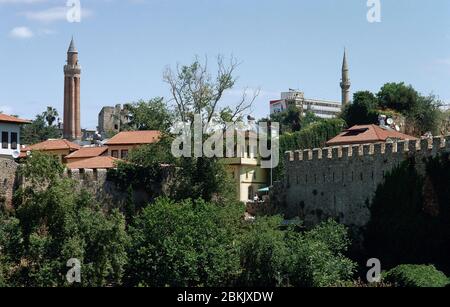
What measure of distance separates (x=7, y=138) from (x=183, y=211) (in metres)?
13.7

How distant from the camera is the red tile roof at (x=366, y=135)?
71562mm

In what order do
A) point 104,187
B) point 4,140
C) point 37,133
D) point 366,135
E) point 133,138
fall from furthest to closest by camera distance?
point 37,133 < point 133,138 < point 366,135 < point 4,140 < point 104,187

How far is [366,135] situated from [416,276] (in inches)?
1054

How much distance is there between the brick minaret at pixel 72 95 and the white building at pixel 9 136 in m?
64.0

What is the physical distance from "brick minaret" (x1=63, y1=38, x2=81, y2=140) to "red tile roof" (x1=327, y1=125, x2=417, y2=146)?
184ft

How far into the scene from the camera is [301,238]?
52594 millimetres

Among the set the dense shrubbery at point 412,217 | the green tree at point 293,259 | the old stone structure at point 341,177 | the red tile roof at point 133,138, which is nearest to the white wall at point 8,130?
the old stone structure at point 341,177

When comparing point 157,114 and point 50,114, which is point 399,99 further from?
point 50,114

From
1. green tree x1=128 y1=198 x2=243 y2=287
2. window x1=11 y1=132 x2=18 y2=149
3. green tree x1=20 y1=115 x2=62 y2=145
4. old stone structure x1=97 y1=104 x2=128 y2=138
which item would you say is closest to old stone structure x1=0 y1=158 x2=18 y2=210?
window x1=11 y1=132 x2=18 y2=149

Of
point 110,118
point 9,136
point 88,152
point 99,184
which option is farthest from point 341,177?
point 110,118

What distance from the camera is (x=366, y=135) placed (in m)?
73.2

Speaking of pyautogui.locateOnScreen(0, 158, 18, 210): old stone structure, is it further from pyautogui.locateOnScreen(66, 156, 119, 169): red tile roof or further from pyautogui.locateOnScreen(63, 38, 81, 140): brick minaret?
pyautogui.locateOnScreen(63, 38, 81, 140): brick minaret

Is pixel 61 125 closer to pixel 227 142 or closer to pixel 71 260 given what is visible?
pixel 227 142
